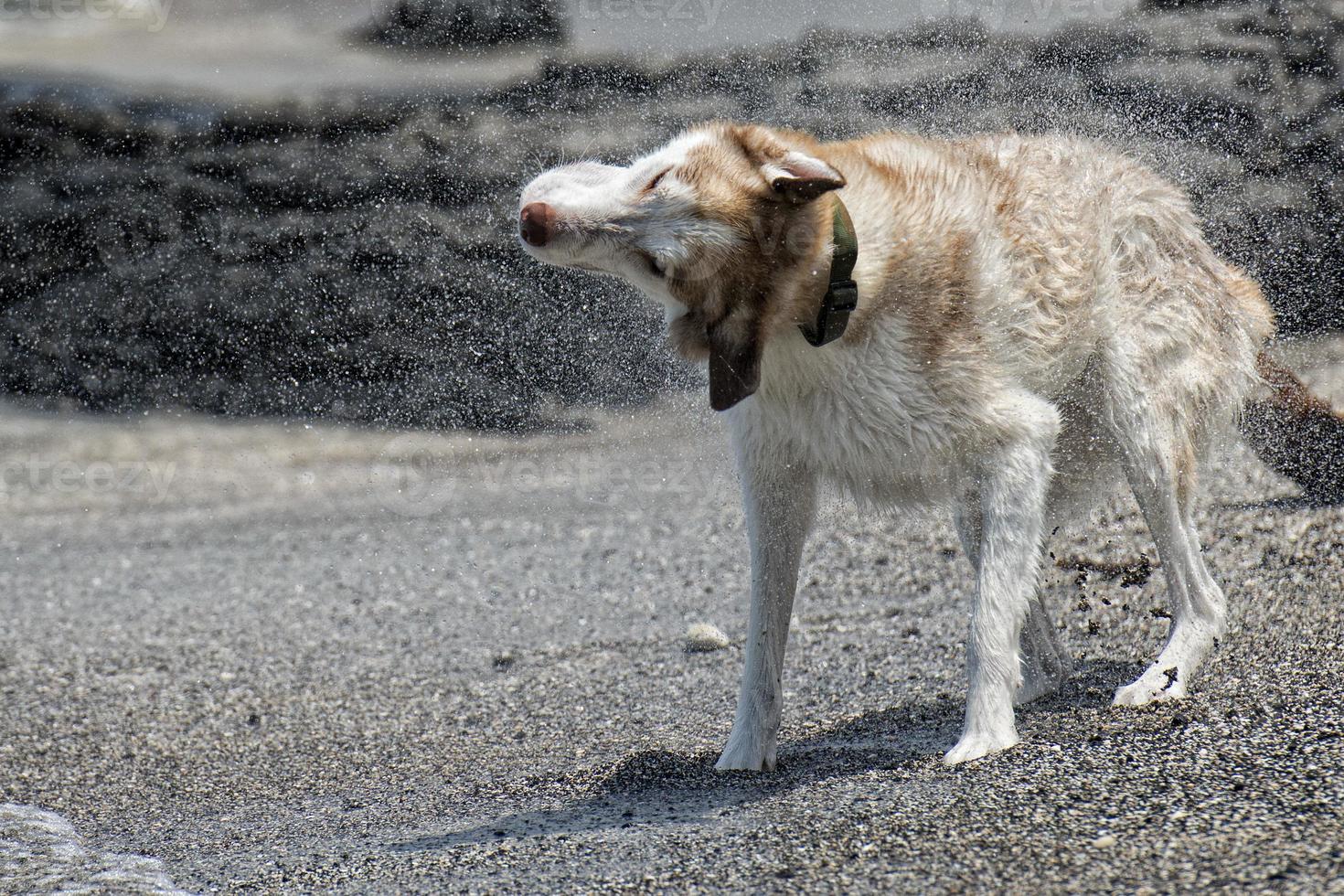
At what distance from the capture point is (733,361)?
11.3ft

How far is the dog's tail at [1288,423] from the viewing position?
18.0 feet

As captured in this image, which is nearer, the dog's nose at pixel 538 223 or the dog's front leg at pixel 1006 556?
the dog's nose at pixel 538 223

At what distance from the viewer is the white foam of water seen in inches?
139

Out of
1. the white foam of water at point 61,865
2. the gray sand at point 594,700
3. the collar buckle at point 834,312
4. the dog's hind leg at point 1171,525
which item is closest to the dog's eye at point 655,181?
the collar buckle at point 834,312

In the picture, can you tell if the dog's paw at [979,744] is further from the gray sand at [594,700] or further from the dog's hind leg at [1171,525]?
the dog's hind leg at [1171,525]

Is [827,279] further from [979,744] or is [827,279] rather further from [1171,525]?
[1171,525]

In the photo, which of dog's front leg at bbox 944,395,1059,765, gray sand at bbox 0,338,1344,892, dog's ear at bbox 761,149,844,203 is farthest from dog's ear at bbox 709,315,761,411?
gray sand at bbox 0,338,1344,892

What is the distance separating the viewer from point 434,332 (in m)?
14.9

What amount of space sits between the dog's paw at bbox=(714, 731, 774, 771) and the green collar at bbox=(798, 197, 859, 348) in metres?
1.34

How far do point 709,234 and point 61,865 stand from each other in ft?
8.11

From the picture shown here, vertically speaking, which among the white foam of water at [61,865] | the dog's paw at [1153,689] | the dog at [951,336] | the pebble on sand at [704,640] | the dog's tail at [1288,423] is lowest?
the pebble on sand at [704,640]

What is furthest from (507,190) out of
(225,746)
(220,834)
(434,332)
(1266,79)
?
(220,834)

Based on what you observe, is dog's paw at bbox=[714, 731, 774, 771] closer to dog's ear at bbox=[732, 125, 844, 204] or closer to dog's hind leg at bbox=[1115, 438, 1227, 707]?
dog's hind leg at bbox=[1115, 438, 1227, 707]

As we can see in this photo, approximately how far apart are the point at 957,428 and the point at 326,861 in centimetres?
206
